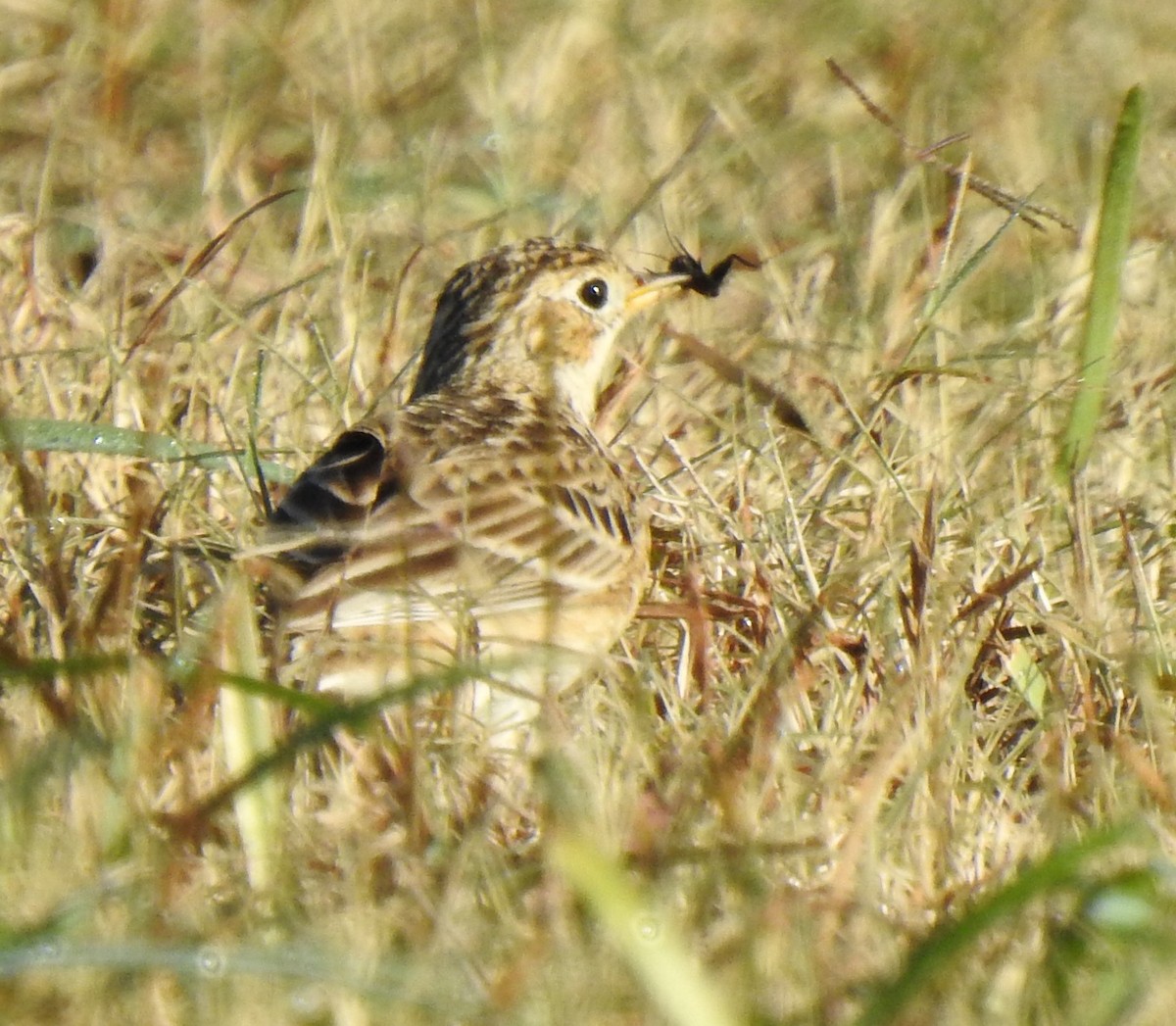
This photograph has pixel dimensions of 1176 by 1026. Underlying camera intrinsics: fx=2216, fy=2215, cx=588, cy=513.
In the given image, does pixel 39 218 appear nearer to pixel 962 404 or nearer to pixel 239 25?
pixel 239 25

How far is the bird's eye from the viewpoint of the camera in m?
5.57

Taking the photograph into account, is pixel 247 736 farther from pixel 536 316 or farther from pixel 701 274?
pixel 701 274

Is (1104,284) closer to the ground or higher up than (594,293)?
closer to the ground

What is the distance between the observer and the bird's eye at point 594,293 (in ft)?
18.3

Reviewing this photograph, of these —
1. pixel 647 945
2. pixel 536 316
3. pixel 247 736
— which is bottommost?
pixel 647 945

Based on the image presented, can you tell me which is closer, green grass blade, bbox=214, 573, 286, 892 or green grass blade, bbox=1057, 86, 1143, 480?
green grass blade, bbox=214, 573, 286, 892

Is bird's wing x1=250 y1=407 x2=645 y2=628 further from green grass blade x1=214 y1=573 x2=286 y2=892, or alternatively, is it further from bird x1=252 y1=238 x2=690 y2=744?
green grass blade x1=214 y1=573 x2=286 y2=892

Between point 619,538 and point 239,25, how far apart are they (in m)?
3.16

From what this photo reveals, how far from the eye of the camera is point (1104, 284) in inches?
188

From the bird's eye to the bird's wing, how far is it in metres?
0.56

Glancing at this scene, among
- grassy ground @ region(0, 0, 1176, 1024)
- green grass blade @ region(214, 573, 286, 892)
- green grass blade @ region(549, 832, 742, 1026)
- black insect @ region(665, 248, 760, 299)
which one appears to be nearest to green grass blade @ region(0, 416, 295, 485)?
grassy ground @ region(0, 0, 1176, 1024)

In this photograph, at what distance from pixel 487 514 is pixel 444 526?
0.67 feet

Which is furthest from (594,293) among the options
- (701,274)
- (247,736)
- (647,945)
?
(647,945)

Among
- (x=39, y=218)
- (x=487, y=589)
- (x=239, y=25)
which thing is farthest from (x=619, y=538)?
(x=239, y=25)
